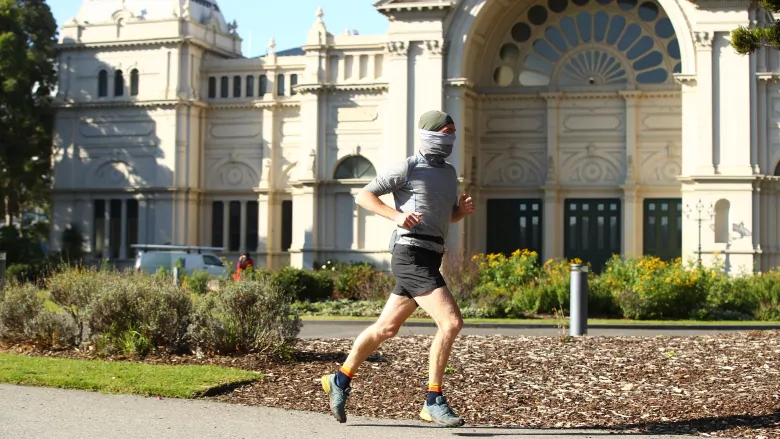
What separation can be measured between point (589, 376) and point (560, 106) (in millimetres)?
33446

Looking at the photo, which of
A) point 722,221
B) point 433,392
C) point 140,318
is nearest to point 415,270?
point 433,392

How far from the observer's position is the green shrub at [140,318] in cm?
1387

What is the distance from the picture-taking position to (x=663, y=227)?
Result: 43188mm

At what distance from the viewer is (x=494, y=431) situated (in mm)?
9031

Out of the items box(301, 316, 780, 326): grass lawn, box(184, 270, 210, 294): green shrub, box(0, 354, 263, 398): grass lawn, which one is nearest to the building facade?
box(184, 270, 210, 294): green shrub

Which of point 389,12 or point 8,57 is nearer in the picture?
point 389,12

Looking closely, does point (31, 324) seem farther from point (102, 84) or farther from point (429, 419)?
point (102, 84)

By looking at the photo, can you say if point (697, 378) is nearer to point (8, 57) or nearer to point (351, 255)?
point (351, 255)

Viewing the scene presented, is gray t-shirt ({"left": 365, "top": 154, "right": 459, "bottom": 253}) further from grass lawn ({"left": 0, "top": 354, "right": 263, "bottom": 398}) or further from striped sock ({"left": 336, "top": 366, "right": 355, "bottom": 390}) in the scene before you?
grass lawn ({"left": 0, "top": 354, "right": 263, "bottom": 398})

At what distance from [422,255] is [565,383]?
298 cm

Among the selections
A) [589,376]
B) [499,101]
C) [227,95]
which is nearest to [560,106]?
[499,101]

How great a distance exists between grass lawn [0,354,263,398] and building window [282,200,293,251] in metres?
36.4

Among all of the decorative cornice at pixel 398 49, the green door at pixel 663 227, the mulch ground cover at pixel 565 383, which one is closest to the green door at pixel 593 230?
the green door at pixel 663 227

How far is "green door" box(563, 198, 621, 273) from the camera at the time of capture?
144 feet
